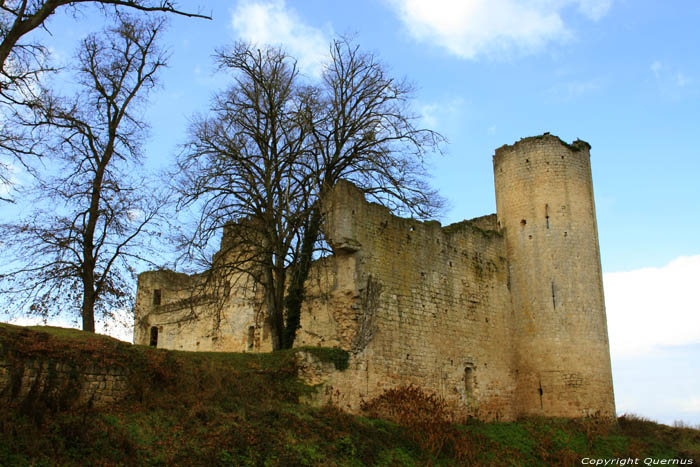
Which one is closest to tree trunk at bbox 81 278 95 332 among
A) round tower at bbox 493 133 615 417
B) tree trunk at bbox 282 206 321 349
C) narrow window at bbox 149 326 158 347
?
tree trunk at bbox 282 206 321 349

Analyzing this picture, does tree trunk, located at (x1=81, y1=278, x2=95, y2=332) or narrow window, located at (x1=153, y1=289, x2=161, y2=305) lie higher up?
narrow window, located at (x1=153, y1=289, x2=161, y2=305)

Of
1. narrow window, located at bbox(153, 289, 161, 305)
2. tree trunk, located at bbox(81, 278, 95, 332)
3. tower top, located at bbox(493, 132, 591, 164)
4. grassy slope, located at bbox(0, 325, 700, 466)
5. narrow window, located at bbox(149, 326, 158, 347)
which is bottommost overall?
A: grassy slope, located at bbox(0, 325, 700, 466)

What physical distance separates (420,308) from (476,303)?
2903 mm

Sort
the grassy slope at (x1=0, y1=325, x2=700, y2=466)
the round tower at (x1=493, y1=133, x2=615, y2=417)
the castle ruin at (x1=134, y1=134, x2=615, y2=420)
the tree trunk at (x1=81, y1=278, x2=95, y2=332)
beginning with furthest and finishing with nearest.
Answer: the round tower at (x1=493, y1=133, x2=615, y2=417)
the castle ruin at (x1=134, y1=134, x2=615, y2=420)
the tree trunk at (x1=81, y1=278, x2=95, y2=332)
the grassy slope at (x1=0, y1=325, x2=700, y2=466)

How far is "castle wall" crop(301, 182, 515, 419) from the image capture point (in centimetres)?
1602

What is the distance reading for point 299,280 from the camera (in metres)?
17.7

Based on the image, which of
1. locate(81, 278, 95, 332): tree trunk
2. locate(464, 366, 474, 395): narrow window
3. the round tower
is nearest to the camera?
locate(81, 278, 95, 332): tree trunk

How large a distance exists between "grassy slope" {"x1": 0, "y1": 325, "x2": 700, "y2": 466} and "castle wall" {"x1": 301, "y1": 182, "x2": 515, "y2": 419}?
5.32 feet

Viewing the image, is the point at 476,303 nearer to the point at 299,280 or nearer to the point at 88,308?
the point at 299,280

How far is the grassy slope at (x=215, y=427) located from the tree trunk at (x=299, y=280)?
9.32ft

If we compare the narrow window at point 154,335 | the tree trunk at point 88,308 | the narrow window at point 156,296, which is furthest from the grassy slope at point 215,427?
the narrow window at point 156,296

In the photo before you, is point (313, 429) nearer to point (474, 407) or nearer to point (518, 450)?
point (518, 450)

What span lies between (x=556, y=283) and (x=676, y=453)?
5944 mm

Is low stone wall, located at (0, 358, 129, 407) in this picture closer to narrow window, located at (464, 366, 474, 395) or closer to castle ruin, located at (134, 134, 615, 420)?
castle ruin, located at (134, 134, 615, 420)
